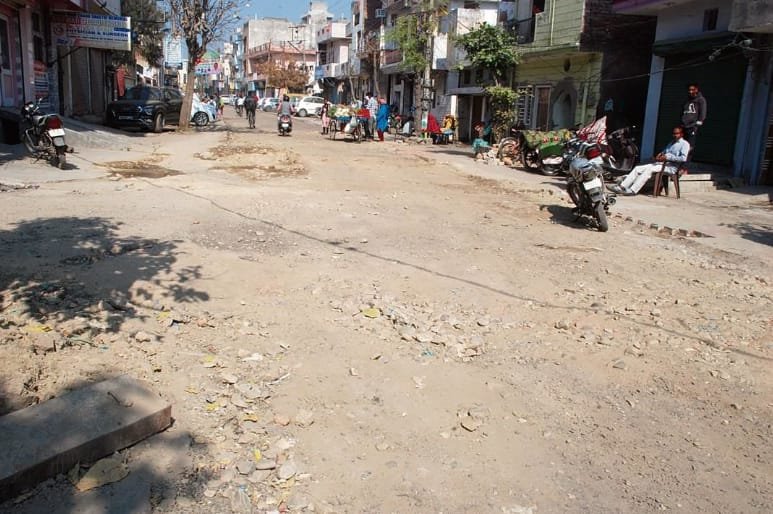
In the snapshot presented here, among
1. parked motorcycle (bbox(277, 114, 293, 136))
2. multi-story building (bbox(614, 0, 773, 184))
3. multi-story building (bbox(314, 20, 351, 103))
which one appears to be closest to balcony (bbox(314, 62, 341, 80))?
multi-story building (bbox(314, 20, 351, 103))

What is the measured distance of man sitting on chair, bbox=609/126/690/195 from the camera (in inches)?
452

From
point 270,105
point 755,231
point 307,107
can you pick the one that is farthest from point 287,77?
point 755,231

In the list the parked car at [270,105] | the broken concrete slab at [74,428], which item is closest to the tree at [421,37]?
the broken concrete slab at [74,428]

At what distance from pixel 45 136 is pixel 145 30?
3525 cm

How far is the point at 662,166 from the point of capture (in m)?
11.9

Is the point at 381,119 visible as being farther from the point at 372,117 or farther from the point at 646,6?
the point at 646,6

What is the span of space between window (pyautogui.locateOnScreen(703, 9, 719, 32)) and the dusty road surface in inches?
338

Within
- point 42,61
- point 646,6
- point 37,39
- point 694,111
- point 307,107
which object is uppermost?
point 646,6

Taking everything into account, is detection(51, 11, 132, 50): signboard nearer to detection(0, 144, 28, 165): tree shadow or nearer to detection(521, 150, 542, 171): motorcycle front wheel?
detection(0, 144, 28, 165): tree shadow

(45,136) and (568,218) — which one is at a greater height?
(45,136)

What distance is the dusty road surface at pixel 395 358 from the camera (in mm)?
2951

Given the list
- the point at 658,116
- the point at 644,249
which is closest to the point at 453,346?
the point at 644,249

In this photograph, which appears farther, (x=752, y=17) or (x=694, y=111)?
(x=694, y=111)

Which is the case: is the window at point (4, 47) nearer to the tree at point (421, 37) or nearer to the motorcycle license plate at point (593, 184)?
the motorcycle license plate at point (593, 184)
